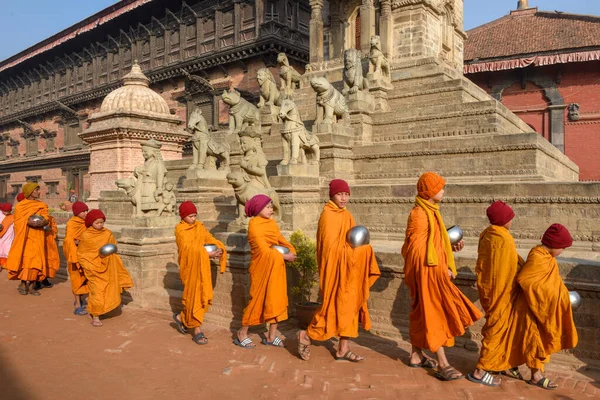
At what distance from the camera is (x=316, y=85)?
10281mm

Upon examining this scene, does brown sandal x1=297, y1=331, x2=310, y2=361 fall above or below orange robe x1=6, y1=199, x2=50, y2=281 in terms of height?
below

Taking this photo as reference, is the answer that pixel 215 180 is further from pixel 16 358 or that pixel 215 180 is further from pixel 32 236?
pixel 16 358

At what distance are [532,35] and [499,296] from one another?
78.6 feet

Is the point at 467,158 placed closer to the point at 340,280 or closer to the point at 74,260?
the point at 340,280

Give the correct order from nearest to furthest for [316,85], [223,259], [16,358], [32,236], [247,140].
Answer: [16,358] < [223,259] < [247,140] < [32,236] < [316,85]

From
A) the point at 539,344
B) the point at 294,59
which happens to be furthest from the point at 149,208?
the point at 294,59

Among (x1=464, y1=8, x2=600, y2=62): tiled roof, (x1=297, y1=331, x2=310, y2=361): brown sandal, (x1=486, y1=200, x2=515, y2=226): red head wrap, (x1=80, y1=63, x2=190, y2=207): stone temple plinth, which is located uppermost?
(x1=464, y1=8, x2=600, y2=62): tiled roof

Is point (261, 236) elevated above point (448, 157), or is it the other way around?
point (448, 157)

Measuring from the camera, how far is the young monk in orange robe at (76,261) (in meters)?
7.14

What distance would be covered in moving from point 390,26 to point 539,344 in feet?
45.3

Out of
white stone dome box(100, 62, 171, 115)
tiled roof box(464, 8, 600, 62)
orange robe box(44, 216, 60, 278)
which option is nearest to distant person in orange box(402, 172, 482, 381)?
orange robe box(44, 216, 60, 278)

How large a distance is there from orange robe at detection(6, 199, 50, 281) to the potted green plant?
5368mm

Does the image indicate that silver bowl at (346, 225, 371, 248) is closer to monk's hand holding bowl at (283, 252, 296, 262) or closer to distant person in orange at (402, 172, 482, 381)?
distant person in orange at (402, 172, 482, 381)

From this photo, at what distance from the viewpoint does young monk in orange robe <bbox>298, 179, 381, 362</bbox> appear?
4.71 m
